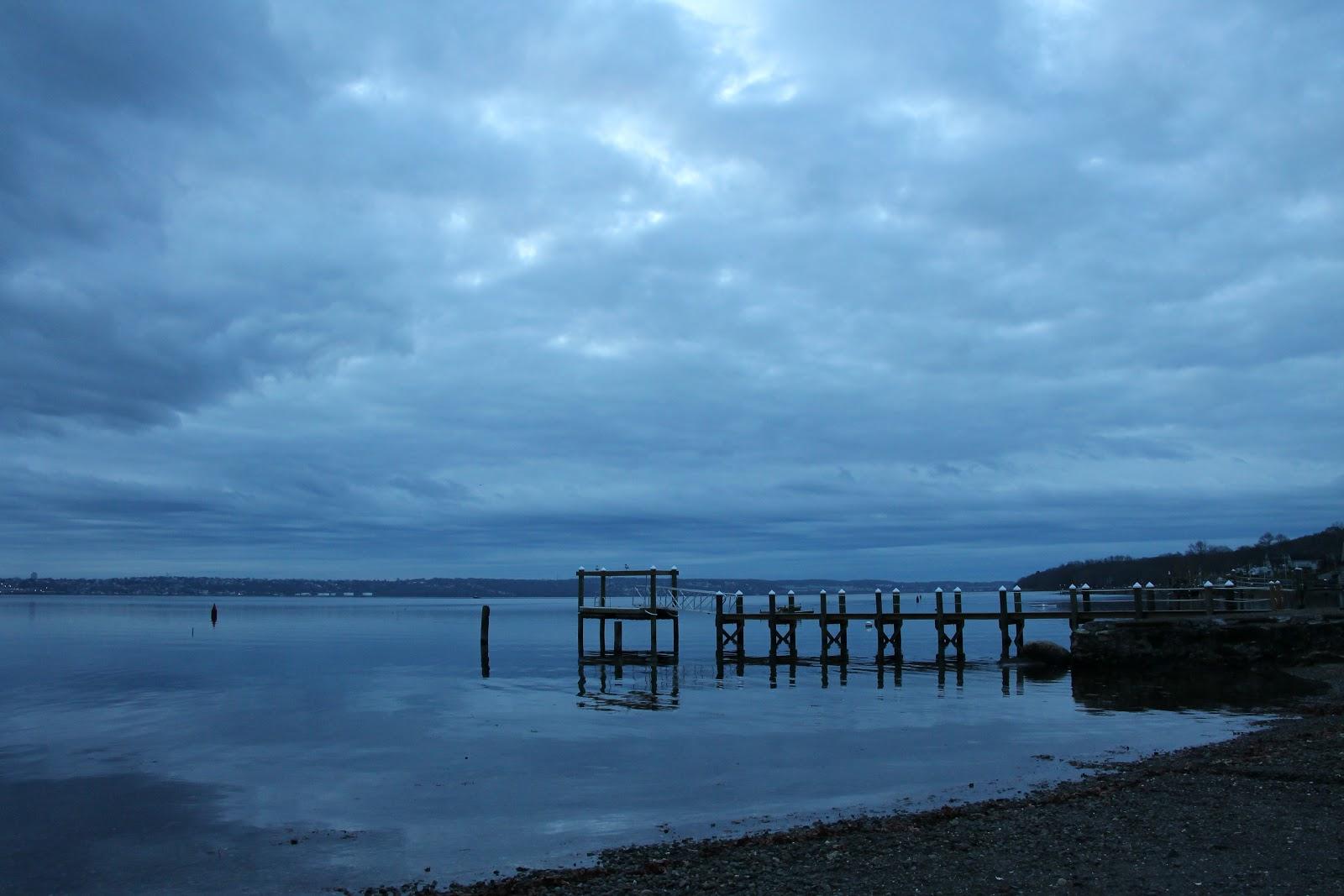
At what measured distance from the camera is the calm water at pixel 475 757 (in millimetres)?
15438

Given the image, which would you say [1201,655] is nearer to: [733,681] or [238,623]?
[733,681]

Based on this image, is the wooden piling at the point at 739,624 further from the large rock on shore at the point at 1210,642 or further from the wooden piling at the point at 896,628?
the large rock on shore at the point at 1210,642

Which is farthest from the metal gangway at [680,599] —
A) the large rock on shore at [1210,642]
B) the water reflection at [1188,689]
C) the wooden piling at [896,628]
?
the water reflection at [1188,689]

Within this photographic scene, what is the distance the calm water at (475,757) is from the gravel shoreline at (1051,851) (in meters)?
1.81

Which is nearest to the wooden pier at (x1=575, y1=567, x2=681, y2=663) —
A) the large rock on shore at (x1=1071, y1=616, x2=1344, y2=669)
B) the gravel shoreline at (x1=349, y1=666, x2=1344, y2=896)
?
the large rock on shore at (x1=1071, y1=616, x2=1344, y2=669)

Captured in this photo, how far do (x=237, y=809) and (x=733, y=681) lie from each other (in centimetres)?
2562

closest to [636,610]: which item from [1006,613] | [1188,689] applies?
[1006,613]

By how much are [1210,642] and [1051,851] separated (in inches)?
1174

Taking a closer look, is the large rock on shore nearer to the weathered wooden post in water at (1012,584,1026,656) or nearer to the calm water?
the calm water

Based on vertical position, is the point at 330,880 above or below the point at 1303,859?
below

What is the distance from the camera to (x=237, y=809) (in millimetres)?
18281

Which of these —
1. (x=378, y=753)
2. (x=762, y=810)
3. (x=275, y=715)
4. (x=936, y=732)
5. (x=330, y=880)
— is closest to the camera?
(x=330, y=880)

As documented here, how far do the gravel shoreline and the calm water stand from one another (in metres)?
1.81

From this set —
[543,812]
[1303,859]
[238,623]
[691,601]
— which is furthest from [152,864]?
[238,623]
